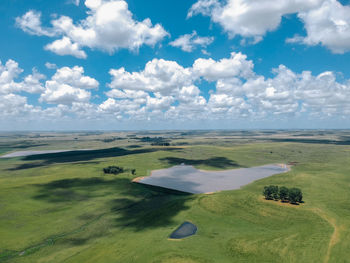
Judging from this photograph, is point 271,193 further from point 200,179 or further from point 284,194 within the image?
point 200,179

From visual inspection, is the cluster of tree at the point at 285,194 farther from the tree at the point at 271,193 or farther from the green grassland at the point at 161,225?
the green grassland at the point at 161,225

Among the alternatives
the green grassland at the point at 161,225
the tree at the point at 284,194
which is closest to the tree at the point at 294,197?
the tree at the point at 284,194

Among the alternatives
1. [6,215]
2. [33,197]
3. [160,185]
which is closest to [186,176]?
[160,185]

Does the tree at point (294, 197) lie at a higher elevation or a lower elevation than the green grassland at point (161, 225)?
higher

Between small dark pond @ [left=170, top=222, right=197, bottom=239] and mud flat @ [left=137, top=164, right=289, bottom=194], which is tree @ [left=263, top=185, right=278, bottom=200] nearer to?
mud flat @ [left=137, top=164, right=289, bottom=194]

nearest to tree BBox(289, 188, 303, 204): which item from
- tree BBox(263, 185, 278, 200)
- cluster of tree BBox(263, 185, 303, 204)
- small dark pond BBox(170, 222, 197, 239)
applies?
cluster of tree BBox(263, 185, 303, 204)

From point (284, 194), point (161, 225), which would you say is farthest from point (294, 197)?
point (161, 225)

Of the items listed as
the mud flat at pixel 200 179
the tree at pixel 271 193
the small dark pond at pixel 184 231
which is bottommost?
the mud flat at pixel 200 179

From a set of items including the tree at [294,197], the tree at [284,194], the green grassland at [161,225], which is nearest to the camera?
the green grassland at [161,225]
